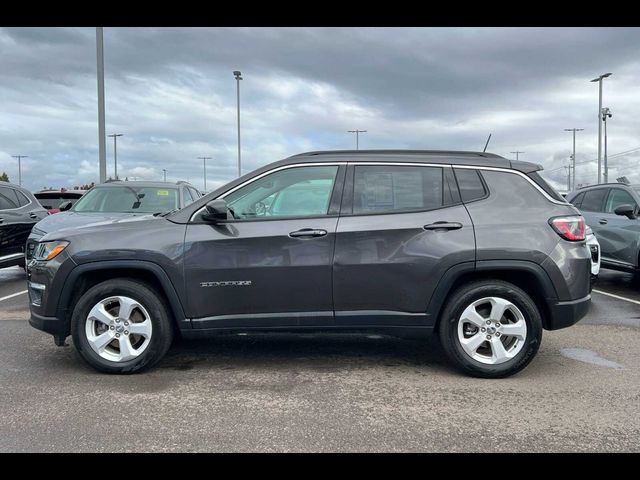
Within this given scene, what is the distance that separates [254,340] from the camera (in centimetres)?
564

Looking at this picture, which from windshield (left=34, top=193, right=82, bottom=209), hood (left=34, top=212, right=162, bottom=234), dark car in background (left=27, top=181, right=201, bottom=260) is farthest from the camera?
windshield (left=34, top=193, right=82, bottom=209)

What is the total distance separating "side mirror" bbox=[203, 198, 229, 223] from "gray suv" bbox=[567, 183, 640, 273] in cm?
656

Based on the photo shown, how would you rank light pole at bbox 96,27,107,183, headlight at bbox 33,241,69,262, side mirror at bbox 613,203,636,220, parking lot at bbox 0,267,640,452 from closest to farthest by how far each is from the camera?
parking lot at bbox 0,267,640,452, headlight at bbox 33,241,69,262, side mirror at bbox 613,203,636,220, light pole at bbox 96,27,107,183

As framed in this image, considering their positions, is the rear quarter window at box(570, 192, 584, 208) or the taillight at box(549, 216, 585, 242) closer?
the taillight at box(549, 216, 585, 242)

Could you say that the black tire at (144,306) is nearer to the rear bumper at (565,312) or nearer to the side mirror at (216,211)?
the side mirror at (216,211)

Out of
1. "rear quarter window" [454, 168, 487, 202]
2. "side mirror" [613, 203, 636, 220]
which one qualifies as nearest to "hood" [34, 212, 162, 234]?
"rear quarter window" [454, 168, 487, 202]

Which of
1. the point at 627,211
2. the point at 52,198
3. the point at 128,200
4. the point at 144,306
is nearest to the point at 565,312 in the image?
the point at 144,306

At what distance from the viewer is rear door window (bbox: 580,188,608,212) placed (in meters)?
9.19

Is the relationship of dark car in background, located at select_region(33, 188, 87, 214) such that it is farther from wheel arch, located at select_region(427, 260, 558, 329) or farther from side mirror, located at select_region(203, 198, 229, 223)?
wheel arch, located at select_region(427, 260, 558, 329)

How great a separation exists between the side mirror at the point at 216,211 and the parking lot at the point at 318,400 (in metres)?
1.34

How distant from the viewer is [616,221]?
28.1ft

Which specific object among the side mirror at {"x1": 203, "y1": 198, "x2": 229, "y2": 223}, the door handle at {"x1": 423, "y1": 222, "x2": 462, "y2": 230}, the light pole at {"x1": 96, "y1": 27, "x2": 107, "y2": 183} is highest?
the light pole at {"x1": 96, "y1": 27, "x2": 107, "y2": 183}

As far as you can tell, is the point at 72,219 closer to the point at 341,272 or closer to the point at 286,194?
the point at 286,194
